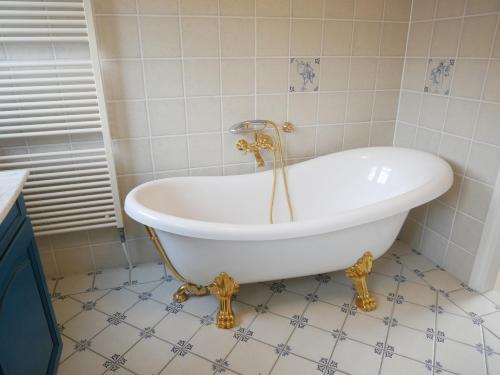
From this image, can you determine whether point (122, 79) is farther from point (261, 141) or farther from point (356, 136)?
point (356, 136)

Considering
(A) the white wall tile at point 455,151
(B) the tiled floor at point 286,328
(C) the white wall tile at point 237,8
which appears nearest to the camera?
(B) the tiled floor at point 286,328

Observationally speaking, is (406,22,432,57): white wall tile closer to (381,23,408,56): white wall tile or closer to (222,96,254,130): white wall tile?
(381,23,408,56): white wall tile

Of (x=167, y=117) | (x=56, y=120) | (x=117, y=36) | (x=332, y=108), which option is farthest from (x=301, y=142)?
(x=56, y=120)

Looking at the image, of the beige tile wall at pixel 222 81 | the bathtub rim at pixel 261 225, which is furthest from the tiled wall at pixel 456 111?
the bathtub rim at pixel 261 225

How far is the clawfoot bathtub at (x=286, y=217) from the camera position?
1.34 m

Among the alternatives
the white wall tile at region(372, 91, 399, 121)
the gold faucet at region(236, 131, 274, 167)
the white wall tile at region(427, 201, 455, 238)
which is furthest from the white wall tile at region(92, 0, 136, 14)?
the white wall tile at region(427, 201, 455, 238)

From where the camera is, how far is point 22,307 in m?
1.01

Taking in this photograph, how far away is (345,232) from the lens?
4.76 feet

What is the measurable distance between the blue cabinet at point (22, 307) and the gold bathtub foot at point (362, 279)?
126 centimetres

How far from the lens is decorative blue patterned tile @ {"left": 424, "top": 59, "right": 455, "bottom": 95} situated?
1.84m

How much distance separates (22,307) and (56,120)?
91 cm

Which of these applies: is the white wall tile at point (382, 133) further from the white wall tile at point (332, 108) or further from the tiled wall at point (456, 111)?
the white wall tile at point (332, 108)

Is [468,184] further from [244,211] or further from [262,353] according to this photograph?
[262,353]

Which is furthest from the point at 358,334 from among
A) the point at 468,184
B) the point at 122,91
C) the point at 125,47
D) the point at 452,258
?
the point at 125,47
